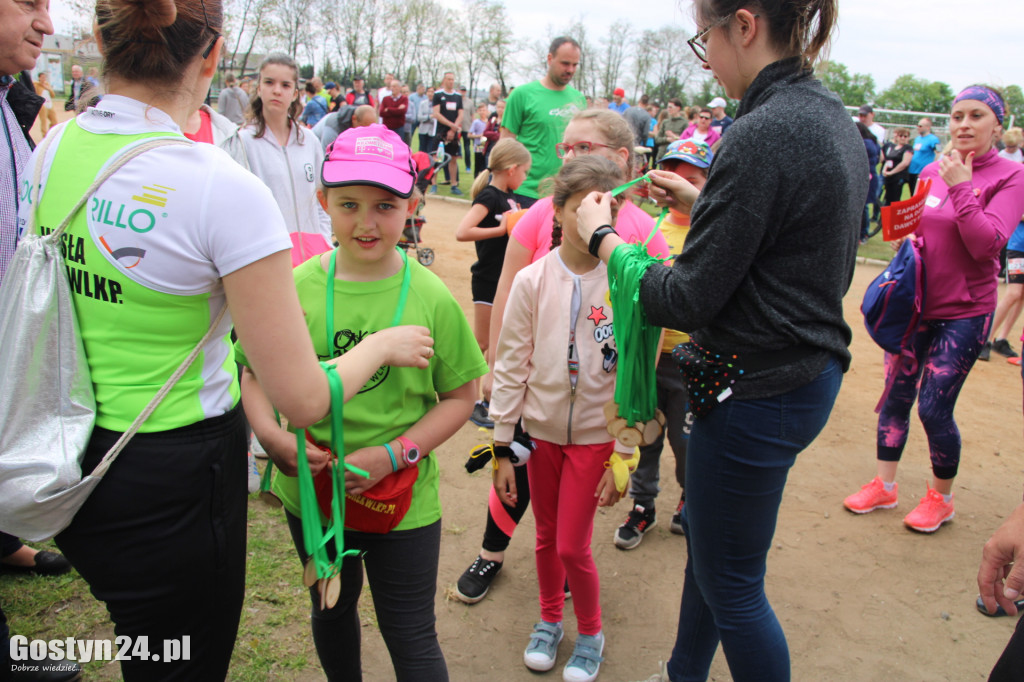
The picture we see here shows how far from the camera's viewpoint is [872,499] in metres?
3.99

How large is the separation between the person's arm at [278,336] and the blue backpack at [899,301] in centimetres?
319

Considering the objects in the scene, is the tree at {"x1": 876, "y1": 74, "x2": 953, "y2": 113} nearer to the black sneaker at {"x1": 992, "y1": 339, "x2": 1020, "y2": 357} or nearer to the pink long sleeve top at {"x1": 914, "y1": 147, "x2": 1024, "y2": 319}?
the black sneaker at {"x1": 992, "y1": 339, "x2": 1020, "y2": 357}

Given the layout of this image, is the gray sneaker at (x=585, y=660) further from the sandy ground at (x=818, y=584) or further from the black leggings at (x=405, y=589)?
the black leggings at (x=405, y=589)

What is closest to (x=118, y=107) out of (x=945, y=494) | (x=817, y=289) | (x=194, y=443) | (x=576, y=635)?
(x=194, y=443)

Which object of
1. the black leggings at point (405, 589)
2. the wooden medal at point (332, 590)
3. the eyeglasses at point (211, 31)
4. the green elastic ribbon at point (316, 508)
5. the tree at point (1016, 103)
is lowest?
the black leggings at point (405, 589)

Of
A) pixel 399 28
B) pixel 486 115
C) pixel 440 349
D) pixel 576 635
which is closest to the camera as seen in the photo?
pixel 440 349

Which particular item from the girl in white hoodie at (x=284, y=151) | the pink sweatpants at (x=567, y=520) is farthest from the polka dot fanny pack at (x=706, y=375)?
the girl in white hoodie at (x=284, y=151)

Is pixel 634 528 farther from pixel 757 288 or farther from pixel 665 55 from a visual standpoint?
pixel 665 55

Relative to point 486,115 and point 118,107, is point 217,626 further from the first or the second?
→ point 486,115

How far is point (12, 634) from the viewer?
2.67 meters

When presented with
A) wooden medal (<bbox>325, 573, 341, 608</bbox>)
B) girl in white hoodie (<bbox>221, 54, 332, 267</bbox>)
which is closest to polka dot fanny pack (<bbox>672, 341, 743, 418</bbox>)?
wooden medal (<bbox>325, 573, 341, 608</bbox>)

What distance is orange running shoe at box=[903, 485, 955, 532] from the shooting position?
3791 millimetres

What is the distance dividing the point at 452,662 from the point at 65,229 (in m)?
2.12

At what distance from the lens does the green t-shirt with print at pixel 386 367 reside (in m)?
1.93
